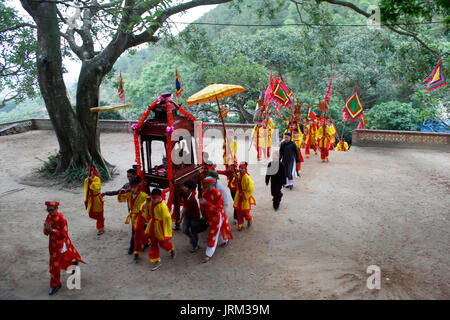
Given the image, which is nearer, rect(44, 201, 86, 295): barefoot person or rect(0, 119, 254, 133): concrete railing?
rect(44, 201, 86, 295): barefoot person

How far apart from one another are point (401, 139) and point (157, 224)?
12.0 m

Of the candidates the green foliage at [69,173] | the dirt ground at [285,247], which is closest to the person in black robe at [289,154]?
the dirt ground at [285,247]

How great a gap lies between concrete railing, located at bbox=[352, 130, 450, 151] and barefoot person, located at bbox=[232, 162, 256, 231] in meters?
9.28

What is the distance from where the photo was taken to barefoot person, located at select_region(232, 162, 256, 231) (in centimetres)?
635

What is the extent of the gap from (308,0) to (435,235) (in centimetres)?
747

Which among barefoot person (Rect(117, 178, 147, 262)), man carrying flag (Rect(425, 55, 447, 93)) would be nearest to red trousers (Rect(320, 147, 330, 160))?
man carrying flag (Rect(425, 55, 447, 93))

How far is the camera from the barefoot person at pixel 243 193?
6348 mm

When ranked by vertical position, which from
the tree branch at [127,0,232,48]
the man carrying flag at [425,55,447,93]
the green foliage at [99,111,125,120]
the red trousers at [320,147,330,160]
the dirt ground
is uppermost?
the tree branch at [127,0,232,48]

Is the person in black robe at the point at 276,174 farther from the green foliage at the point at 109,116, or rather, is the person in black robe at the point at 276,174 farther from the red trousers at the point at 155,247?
the green foliage at the point at 109,116

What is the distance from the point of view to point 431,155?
12375 mm

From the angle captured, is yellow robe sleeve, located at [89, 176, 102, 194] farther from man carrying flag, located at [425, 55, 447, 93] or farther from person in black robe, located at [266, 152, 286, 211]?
man carrying flag, located at [425, 55, 447, 93]

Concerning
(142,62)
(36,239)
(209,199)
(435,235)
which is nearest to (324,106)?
(435,235)

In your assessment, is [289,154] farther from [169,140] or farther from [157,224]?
[157,224]
